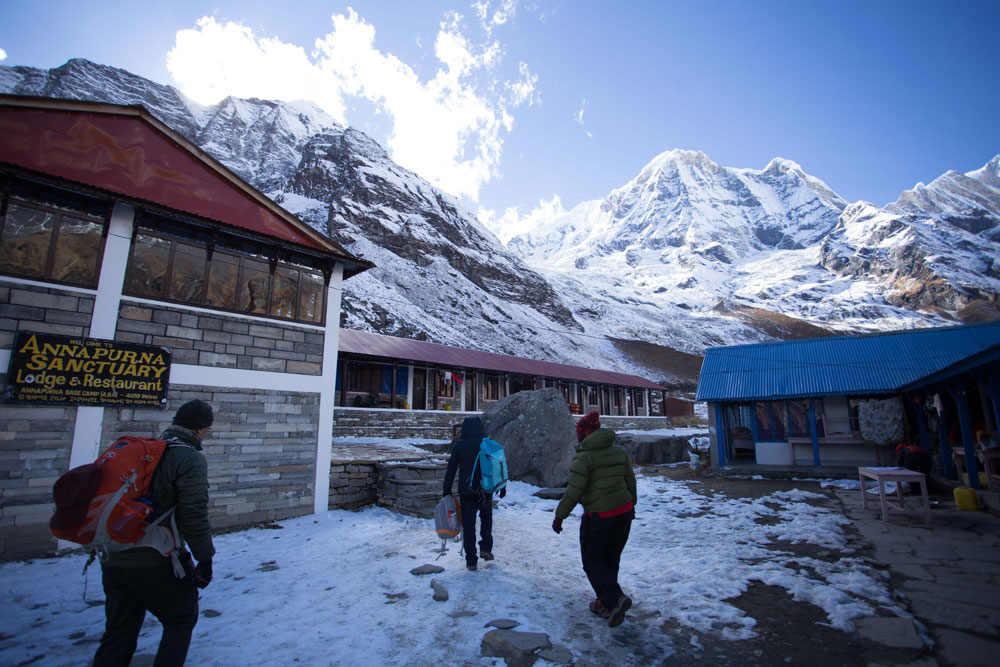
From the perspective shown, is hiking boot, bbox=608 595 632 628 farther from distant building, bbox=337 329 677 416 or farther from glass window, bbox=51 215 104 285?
→ distant building, bbox=337 329 677 416

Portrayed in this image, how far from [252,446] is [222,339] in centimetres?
197

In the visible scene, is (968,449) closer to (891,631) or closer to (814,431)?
(814,431)

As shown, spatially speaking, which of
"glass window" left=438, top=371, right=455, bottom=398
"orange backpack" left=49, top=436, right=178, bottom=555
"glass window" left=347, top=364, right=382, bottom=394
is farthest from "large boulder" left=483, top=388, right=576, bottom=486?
"glass window" left=438, top=371, right=455, bottom=398

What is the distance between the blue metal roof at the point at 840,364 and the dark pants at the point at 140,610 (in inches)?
620

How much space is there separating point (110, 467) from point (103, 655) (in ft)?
3.92

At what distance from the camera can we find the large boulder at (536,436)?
429 inches

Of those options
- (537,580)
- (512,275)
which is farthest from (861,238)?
(537,580)

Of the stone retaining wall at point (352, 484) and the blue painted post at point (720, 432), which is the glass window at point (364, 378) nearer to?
the stone retaining wall at point (352, 484)

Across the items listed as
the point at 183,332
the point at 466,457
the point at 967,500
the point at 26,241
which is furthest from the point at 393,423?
the point at 967,500

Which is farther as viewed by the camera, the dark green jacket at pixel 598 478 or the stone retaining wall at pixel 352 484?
the stone retaining wall at pixel 352 484

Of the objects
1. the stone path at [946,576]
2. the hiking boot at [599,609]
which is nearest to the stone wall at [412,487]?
the hiking boot at [599,609]

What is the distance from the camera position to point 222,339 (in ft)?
26.3

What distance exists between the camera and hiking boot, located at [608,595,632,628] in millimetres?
3824

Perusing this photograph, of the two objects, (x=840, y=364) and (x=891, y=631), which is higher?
(x=840, y=364)
